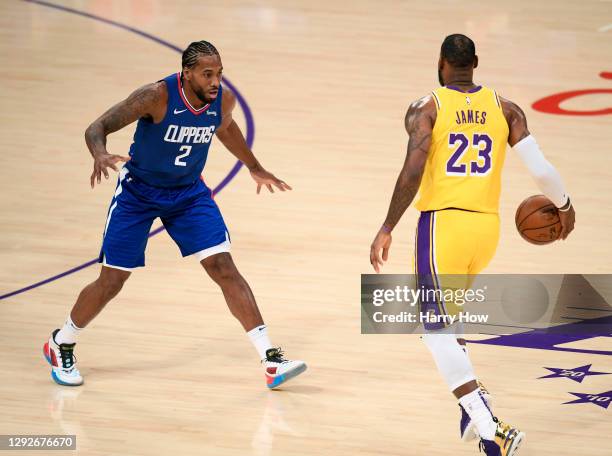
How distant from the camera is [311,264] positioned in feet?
28.0

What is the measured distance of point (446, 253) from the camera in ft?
18.6

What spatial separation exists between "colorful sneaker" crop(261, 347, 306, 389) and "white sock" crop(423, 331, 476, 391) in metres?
1.23

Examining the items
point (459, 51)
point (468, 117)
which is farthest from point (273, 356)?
point (459, 51)

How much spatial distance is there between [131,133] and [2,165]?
1318mm

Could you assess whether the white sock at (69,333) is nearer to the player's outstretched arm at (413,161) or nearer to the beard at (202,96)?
the beard at (202,96)

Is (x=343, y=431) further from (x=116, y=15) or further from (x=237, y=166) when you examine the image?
(x=116, y=15)

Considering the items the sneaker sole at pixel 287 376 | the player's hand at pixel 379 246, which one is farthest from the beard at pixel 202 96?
the sneaker sole at pixel 287 376

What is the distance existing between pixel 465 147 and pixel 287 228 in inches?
144

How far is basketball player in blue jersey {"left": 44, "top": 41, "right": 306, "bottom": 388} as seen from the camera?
6398 mm

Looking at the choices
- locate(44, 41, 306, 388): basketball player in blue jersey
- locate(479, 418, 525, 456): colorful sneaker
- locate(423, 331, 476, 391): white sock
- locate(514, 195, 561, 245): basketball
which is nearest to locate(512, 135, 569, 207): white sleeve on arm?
locate(514, 195, 561, 245): basketball

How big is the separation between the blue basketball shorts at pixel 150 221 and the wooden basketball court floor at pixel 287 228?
0.80 meters

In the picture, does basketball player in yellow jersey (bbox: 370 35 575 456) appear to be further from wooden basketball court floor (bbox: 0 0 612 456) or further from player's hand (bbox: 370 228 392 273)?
wooden basketball court floor (bbox: 0 0 612 456)

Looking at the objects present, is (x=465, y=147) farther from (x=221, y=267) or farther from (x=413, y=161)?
(x=221, y=267)

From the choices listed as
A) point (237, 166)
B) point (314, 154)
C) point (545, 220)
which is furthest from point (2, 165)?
point (545, 220)
